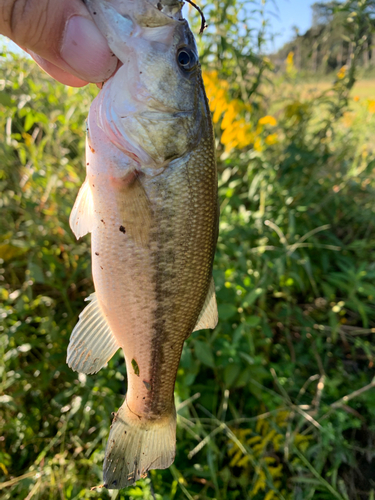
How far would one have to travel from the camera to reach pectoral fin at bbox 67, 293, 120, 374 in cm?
120

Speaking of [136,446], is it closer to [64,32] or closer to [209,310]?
[209,310]

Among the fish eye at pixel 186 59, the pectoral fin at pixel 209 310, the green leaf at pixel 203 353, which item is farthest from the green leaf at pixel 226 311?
the fish eye at pixel 186 59

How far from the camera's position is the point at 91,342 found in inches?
47.9

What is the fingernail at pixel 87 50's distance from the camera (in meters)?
0.98

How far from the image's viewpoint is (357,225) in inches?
115

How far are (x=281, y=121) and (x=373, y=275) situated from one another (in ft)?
5.43

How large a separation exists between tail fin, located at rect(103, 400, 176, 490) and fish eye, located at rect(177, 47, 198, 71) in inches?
49.8

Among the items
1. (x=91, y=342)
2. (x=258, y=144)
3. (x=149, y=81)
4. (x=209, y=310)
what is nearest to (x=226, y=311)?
(x=209, y=310)

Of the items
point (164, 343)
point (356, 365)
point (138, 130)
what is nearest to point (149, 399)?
point (164, 343)

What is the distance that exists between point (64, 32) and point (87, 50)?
0.12m

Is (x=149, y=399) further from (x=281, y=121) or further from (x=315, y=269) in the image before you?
(x=281, y=121)

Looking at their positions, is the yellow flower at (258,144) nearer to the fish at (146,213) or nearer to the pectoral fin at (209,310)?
the fish at (146,213)

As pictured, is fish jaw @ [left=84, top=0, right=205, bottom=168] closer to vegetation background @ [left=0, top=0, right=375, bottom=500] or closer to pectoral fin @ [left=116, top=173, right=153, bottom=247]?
pectoral fin @ [left=116, top=173, right=153, bottom=247]

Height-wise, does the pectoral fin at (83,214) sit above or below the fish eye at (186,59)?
below
